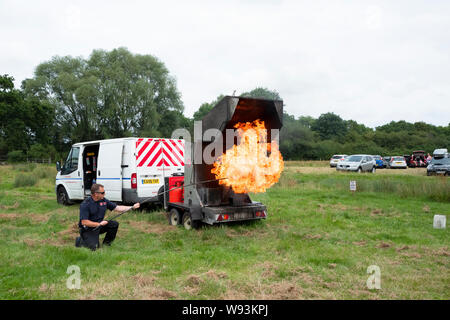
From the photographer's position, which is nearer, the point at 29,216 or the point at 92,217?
the point at 92,217

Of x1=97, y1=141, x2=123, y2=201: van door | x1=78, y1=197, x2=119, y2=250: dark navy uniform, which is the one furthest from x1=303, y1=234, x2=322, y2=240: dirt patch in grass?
x1=97, y1=141, x2=123, y2=201: van door

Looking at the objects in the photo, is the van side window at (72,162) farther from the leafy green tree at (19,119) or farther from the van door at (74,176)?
the leafy green tree at (19,119)

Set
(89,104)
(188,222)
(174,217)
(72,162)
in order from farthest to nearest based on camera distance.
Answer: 1. (89,104)
2. (72,162)
3. (174,217)
4. (188,222)

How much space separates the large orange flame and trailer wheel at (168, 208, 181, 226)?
6.49 feet

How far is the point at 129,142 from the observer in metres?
11.2

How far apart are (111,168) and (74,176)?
258 centimetres

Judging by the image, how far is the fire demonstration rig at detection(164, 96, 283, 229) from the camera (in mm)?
7367

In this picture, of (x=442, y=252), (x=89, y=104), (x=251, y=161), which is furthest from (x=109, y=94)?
(x=442, y=252)

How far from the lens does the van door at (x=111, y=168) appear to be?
446 inches

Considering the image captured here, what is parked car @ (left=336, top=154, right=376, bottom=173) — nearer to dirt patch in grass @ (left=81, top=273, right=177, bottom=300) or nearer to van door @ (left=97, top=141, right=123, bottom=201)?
van door @ (left=97, top=141, right=123, bottom=201)

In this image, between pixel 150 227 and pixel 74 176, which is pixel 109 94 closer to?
pixel 74 176

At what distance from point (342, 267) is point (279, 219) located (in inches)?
164

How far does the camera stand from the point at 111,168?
1159cm
